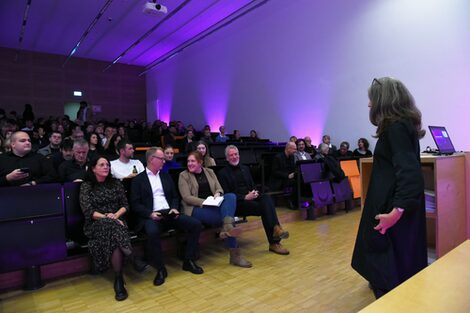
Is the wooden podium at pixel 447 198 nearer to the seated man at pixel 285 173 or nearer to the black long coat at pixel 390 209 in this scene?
the black long coat at pixel 390 209

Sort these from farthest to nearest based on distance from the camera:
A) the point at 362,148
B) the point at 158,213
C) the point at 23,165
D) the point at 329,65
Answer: the point at 329,65, the point at 362,148, the point at 23,165, the point at 158,213

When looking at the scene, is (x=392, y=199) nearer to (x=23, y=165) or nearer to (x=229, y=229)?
(x=229, y=229)

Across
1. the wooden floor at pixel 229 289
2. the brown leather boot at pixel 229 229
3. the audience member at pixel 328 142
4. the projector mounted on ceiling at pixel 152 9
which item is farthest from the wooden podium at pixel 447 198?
the projector mounted on ceiling at pixel 152 9

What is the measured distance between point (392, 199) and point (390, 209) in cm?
4

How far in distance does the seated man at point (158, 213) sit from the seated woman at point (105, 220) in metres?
0.15

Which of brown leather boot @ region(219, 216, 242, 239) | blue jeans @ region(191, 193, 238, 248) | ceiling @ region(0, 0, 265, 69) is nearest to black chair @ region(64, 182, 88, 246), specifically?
blue jeans @ region(191, 193, 238, 248)

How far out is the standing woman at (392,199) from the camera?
4.52 feet

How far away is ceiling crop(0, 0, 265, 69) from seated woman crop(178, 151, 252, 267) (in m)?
5.02

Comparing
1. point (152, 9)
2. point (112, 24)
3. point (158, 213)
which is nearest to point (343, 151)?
point (158, 213)

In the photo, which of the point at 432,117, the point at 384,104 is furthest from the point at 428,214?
the point at 432,117

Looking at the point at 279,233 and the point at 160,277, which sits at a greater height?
the point at 279,233

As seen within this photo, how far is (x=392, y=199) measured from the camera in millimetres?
1408

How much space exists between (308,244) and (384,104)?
2175mm

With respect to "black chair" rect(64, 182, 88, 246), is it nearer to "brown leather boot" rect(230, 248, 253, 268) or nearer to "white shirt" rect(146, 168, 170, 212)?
"white shirt" rect(146, 168, 170, 212)
